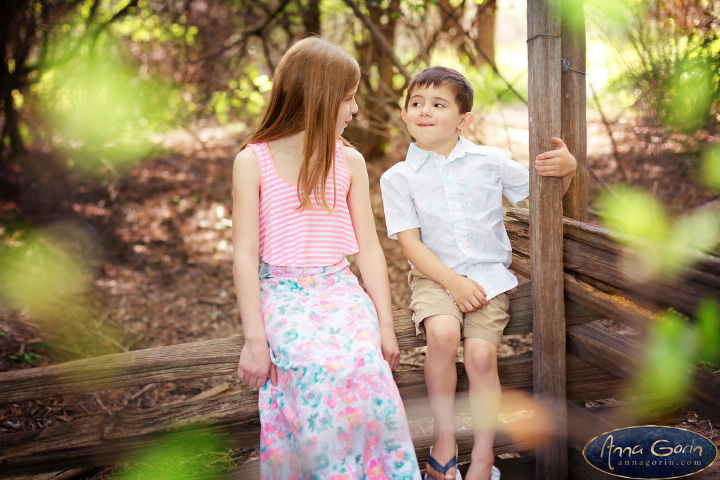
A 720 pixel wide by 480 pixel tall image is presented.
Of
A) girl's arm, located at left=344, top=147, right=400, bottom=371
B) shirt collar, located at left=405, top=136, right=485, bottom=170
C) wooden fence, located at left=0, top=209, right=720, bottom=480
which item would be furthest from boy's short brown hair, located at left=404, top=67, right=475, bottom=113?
wooden fence, located at left=0, top=209, right=720, bottom=480

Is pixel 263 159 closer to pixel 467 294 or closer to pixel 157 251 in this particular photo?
pixel 467 294

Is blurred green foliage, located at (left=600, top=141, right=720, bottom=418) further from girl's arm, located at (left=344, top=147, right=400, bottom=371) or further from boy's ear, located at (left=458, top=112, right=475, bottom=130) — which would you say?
girl's arm, located at (left=344, top=147, right=400, bottom=371)

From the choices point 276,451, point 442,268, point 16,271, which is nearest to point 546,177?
point 442,268

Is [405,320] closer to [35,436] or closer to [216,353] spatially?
[216,353]

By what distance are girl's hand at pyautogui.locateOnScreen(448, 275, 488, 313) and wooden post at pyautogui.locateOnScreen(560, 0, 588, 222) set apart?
1.87ft

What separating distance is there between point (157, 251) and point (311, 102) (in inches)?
179

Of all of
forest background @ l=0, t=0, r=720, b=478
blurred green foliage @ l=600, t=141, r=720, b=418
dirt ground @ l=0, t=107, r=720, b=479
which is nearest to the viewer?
blurred green foliage @ l=600, t=141, r=720, b=418

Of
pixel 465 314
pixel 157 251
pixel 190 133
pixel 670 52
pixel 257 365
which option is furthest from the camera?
pixel 190 133

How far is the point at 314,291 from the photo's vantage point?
2.33 meters

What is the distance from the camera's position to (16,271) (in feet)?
17.4

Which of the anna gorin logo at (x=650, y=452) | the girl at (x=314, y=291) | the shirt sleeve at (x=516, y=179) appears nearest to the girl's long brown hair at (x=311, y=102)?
the girl at (x=314, y=291)

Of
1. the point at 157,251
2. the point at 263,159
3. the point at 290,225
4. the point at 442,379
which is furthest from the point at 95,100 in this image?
the point at 442,379

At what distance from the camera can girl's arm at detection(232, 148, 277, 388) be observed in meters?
2.17

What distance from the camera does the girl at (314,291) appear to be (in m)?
2.05
